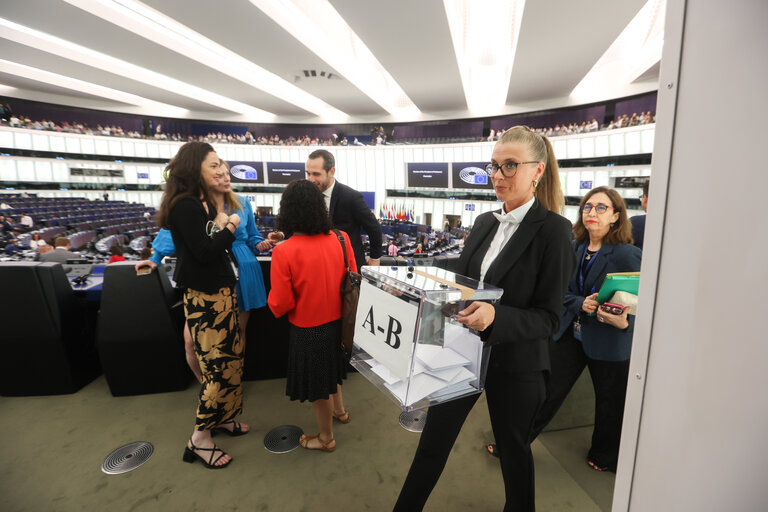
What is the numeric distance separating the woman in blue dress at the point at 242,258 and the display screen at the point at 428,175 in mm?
16329

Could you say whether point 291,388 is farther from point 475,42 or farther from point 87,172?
point 87,172

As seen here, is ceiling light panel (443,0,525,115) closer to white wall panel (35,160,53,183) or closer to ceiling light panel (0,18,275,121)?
ceiling light panel (0,18,275,121)


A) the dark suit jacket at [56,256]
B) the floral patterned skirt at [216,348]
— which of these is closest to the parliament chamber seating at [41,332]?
the floral patterned skirt at [216,348]

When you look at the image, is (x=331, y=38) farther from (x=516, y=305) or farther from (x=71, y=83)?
(x=71, y=83)

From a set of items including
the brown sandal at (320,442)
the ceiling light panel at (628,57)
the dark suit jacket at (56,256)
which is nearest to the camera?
the brown sandal at (320,442)

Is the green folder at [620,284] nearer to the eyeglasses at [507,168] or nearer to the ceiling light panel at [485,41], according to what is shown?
the eyeglasses at [507,168]

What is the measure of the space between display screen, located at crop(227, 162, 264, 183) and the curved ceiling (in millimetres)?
3730

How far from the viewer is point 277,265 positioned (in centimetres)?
192

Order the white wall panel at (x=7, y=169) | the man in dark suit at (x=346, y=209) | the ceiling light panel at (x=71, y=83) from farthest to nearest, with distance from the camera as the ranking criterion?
the white wall panel at (x=7, y=169)
the ceiling light panel at (x=71, y=83)
the man in dark suit at (x=346, y=209)

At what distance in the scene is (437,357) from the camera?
116 centimetres

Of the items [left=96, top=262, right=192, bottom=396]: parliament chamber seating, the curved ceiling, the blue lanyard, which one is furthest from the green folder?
the curved ceiling

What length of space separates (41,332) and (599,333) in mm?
4156

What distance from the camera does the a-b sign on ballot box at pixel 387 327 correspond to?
108 cm

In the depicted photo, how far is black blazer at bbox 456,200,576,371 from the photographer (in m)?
1.26
